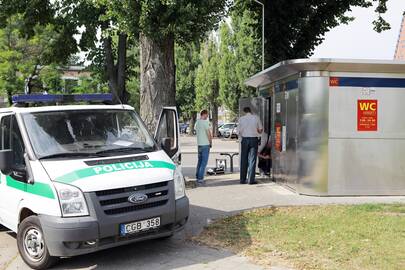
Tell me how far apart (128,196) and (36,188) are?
3.68 feet

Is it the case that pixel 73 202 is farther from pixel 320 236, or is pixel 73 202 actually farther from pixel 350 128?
pixel 350 128

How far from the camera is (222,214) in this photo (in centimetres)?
896

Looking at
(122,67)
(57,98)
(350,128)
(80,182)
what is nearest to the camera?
(80,182)

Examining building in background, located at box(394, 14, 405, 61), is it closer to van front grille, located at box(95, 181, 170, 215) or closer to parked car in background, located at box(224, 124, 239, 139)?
parked car in background, located at box(224, 124, 239, 139)

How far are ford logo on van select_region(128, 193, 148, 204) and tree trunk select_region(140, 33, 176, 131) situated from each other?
592 cm

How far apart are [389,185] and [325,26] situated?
13.0 m

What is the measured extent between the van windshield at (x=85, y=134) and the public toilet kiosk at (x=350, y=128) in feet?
13.6

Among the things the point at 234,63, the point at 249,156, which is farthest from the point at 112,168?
the point at 234,63

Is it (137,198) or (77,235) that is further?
(137,198)

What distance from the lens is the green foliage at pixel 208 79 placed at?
52.3 metres

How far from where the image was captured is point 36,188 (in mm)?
6129

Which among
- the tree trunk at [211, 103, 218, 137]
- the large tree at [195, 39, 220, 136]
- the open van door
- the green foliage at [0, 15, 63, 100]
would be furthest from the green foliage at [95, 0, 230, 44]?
the tree trunk at [211, 103, 218, 137]

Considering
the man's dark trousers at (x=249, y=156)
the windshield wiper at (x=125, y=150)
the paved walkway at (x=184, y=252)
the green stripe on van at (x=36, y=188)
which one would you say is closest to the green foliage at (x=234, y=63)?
the man's dark trousers at (x=249, y=156)

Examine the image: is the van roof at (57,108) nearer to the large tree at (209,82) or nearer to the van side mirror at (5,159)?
the van side mirror at (5,159)
